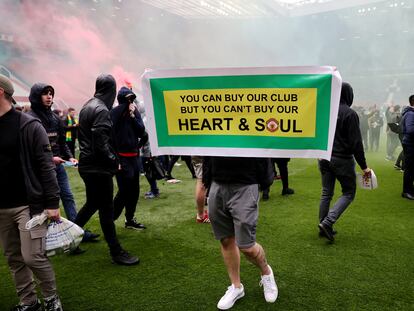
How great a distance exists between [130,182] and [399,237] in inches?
127

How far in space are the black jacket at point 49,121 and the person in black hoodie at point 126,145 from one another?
2.13 feet

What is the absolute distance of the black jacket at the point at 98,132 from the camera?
3.45m

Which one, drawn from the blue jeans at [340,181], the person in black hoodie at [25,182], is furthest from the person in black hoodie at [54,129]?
the blue jeans at [340,181]

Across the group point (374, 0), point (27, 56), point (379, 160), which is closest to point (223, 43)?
point (374, 0)

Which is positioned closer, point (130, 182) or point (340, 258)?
point (340, 258)

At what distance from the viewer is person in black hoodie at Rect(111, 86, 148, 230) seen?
171 inches

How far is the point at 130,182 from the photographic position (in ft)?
14.5

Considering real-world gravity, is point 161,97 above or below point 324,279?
above

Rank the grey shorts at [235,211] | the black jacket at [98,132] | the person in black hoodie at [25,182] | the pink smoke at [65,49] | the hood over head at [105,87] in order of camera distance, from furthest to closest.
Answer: the pink smoke at [65,49], the hood over head at [105,87], the black jacket at [98,132], the grey shorts at [235,211], the person in black hoodie at [25,182]

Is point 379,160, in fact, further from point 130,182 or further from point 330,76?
point 330,76

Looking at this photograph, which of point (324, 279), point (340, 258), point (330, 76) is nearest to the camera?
point (330, 76)

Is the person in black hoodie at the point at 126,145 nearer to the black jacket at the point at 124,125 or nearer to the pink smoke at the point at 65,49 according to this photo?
the black jacket at the point at 124,125

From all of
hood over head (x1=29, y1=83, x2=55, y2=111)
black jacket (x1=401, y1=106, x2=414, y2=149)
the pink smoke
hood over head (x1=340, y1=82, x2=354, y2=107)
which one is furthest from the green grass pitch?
the pink smoke

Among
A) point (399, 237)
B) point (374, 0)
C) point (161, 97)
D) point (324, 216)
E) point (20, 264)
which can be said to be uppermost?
point (374, 0)
